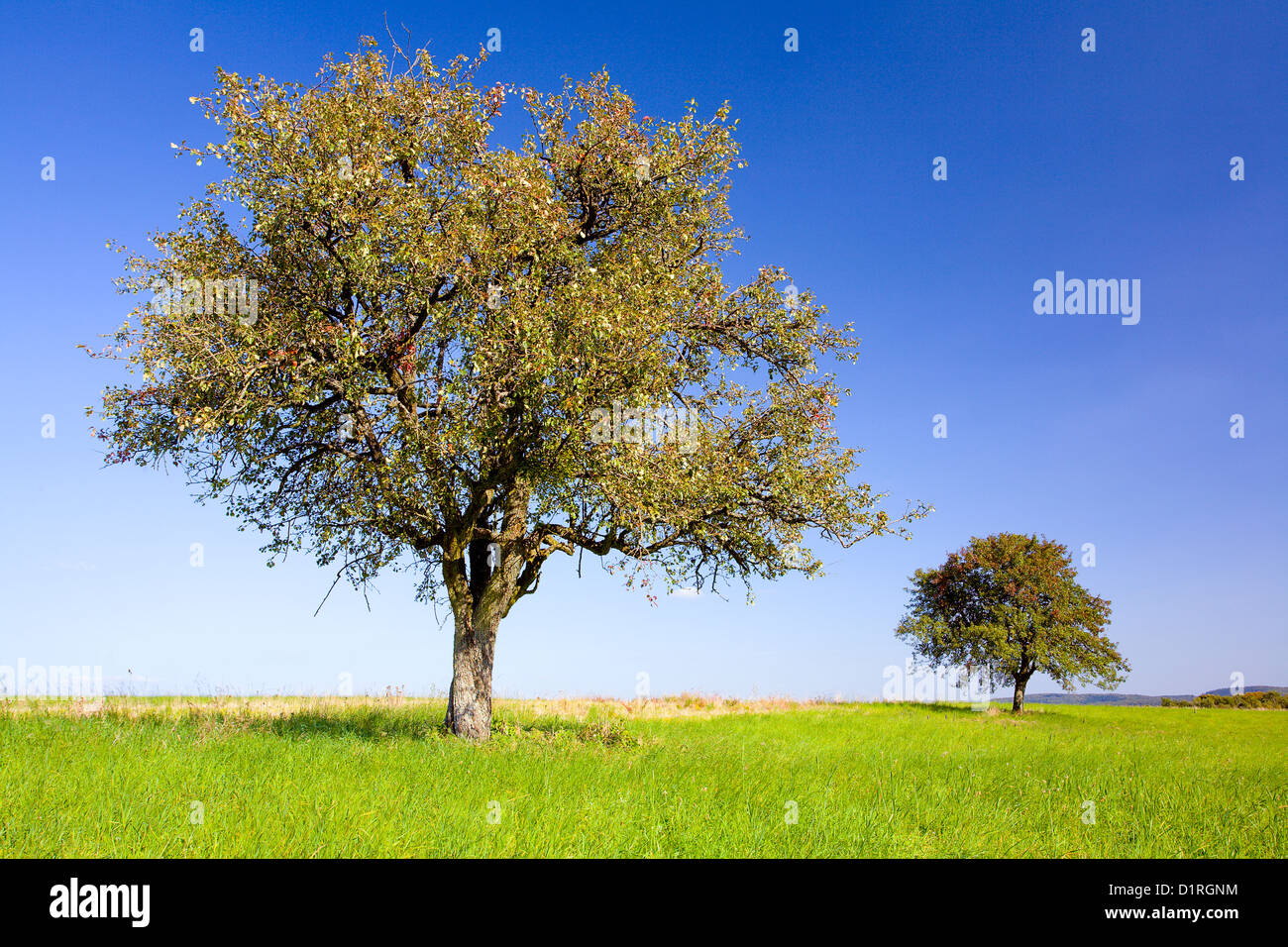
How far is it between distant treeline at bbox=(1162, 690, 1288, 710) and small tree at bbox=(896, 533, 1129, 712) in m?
31.7

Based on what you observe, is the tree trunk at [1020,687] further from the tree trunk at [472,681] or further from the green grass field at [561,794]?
the tree trunk at [472,681]

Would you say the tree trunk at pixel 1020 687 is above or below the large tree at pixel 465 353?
below

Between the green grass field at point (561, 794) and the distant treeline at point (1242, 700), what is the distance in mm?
68832

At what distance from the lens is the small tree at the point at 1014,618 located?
54.3 metres

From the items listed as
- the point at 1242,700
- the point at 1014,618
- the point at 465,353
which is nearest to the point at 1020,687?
the point at 1014,618

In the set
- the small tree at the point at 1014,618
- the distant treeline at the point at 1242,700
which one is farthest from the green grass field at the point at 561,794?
the distant treeline at the point at 1242,700

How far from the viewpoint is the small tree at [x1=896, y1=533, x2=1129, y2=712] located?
178 feet

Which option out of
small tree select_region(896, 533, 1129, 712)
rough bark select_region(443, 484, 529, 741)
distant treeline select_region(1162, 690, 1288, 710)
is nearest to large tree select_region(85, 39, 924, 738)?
rough bark select_region(443, 484, 529, 741)

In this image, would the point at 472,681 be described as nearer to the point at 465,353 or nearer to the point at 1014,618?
the point at 465,353

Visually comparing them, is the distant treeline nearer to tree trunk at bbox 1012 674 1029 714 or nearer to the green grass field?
tree trunk at bbox 1012 674 1029 714

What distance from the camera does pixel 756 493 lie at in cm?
2080

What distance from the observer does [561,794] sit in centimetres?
1191

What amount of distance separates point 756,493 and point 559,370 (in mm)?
7152
